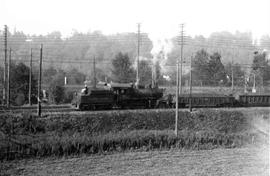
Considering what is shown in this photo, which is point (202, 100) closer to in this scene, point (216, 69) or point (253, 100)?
point (253, 100)

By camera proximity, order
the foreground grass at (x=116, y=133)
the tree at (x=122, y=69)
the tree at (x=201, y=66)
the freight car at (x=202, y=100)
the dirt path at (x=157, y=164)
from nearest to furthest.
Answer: the dirt path at (x=157, y=164), the foreground grass at (x=116, y=133), the freight car at (x=202, y=100), the tree at (x=122, y=69), the tree at (x=201, y=66)

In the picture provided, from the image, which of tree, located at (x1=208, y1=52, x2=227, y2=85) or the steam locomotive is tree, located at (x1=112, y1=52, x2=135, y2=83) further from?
the steam locomotive

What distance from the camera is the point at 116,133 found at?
22.4 m

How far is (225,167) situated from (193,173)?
73.8 inches

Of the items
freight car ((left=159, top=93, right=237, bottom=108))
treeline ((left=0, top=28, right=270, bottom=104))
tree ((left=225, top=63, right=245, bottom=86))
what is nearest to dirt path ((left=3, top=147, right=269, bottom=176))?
treeline ((left=0, top=28, right=270, bottom=104))

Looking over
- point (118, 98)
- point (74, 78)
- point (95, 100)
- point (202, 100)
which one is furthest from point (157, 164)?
point (74, 78)

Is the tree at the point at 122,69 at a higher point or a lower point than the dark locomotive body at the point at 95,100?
higher

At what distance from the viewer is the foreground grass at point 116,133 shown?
18.0 m

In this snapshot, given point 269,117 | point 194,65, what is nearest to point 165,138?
point 269,117

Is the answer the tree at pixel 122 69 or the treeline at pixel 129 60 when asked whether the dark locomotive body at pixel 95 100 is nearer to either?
the treeline at pixel 129 60

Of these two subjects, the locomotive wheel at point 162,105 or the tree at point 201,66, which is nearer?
the locomotive wheel at point 162,105

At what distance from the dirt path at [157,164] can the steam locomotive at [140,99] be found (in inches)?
321

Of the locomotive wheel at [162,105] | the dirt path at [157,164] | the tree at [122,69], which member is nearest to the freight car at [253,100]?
the locomotive wheel at [162,105]

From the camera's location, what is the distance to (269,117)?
27484 mm
